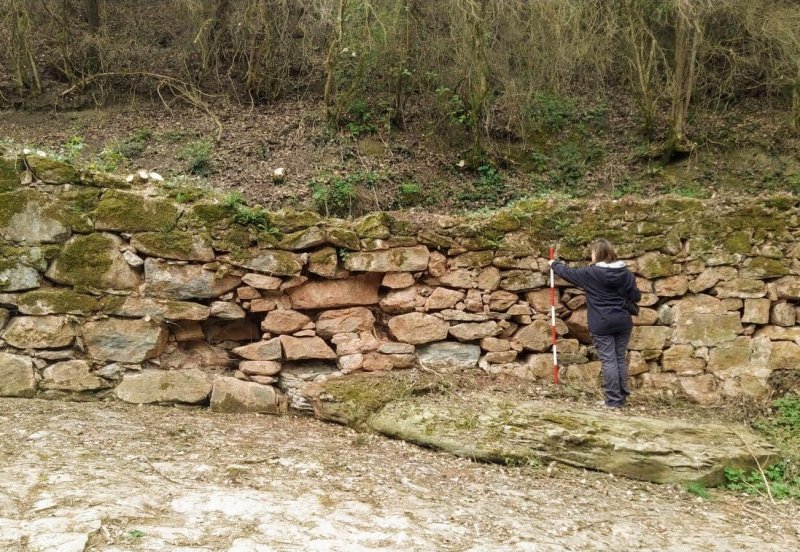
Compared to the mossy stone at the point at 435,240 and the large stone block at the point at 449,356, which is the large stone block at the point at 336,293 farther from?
the large stone block at the point at 449,356

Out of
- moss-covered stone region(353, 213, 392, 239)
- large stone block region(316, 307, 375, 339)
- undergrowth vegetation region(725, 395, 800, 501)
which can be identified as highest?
moss-covered stone region(353, 213, 392, 239)

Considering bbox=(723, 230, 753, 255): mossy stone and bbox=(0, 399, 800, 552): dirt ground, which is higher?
bbox=(723, 230, 753, 255): mossy stone

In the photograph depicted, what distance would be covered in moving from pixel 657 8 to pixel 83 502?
9.83 meters

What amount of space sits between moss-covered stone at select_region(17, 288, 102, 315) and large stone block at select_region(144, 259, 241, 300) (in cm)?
50

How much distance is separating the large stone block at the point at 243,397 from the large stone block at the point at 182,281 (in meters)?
0.84

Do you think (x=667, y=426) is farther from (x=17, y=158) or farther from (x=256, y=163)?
(x=256, y=163)

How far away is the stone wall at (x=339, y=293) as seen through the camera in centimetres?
544

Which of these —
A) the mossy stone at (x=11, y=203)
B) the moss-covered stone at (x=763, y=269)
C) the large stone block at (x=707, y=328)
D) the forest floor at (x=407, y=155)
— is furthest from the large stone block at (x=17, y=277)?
the moss-covered stone at (x=763, y=269)

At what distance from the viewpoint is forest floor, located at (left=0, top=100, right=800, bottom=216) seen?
30.4 feet

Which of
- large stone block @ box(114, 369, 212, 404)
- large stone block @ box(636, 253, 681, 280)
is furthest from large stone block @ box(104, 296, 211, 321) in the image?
large stone block @ box(636, 253, 681, 280)

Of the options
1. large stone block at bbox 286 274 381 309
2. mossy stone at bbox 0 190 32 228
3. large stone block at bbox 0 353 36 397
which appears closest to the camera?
large stone block at bbox 0 353 36 397

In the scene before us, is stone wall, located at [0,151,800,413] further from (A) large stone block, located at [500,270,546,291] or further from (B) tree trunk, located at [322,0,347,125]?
(B) tree trunk, located at [322,0,347,125]

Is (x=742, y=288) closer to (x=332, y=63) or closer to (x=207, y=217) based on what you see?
(x=207, y=217)

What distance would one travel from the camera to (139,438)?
14.9ft
